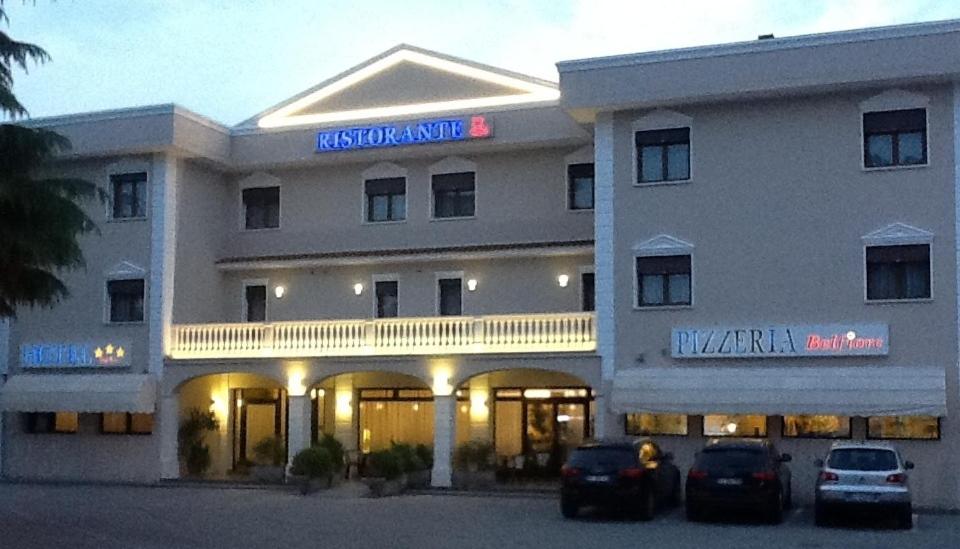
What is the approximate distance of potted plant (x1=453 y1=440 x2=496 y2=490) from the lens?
101 feet

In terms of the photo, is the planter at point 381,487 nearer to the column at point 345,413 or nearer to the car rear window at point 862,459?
the column at point 345,413

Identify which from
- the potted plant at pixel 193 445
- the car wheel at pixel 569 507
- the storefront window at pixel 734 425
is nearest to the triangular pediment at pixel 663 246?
the storefront window at pixel 734 425

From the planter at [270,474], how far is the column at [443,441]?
448 cm

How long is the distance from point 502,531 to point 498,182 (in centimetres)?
1368

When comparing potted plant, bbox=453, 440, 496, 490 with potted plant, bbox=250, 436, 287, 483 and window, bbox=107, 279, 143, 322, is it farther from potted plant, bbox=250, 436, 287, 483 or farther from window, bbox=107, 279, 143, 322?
window, bbox=107, 279, 143, 322

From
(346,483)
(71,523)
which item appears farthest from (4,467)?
(71,523)

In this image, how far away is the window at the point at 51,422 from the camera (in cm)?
3528

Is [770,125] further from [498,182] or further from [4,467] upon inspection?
[4,467]

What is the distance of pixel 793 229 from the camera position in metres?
28.0

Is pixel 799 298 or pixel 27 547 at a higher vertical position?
pixel 799 298

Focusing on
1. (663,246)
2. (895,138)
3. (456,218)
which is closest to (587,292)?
(663,246)

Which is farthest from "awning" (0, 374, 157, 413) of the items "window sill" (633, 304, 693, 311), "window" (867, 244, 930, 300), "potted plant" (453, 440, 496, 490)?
"window" (867, 244, 930, 300)

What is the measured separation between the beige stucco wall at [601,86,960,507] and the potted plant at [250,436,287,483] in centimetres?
986

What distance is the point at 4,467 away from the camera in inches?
1406
